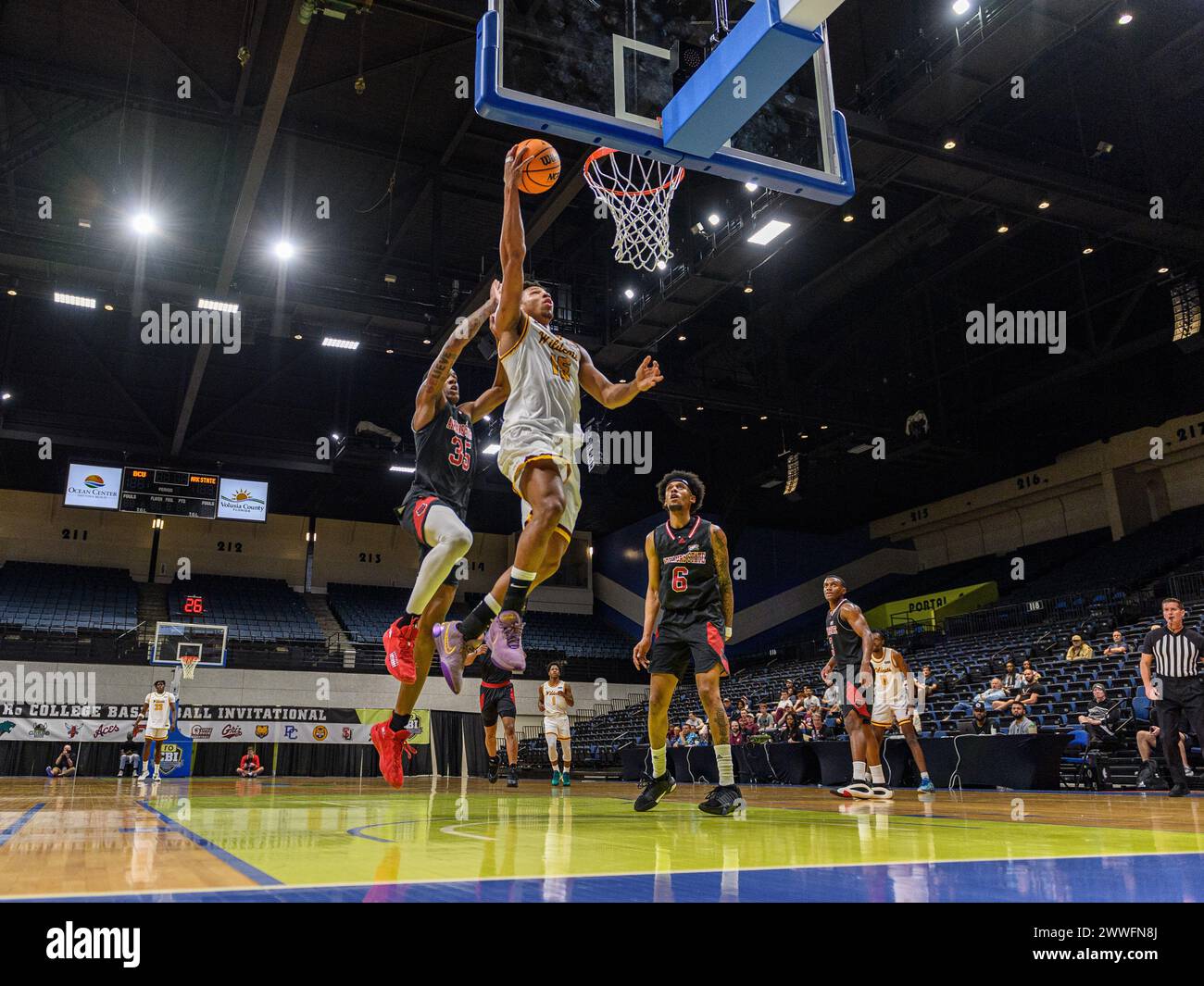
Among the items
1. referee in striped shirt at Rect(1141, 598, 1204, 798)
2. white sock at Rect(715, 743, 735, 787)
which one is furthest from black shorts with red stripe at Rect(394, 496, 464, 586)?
referee in striped shirt at Rect(1141, 598, 1204, 798)

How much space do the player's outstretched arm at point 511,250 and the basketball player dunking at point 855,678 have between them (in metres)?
4.37

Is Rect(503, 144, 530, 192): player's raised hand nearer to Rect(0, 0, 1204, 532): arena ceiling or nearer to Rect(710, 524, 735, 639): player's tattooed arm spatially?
Rect(710, 524, 735, 639): player's tattooed arm

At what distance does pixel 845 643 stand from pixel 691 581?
3538 millimetres

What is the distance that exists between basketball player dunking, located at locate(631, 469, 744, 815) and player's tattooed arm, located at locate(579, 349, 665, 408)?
29.9 inches

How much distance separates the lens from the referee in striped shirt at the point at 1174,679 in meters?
7.47

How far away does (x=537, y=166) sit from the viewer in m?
Answer: 4.31

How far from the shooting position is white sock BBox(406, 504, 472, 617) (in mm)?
4656

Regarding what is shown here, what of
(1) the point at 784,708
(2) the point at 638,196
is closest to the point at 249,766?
(1) the point at 784,708

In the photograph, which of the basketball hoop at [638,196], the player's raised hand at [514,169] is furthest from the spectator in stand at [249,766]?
the player's raised hand at [514,169]

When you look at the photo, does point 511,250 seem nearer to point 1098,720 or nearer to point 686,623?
point 686,623

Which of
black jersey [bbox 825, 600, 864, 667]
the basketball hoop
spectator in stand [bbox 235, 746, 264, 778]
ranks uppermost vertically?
the basketball hoop

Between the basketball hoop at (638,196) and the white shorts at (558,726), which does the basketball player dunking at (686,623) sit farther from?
the white shorts at (558,726)

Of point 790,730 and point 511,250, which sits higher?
point 511,250
